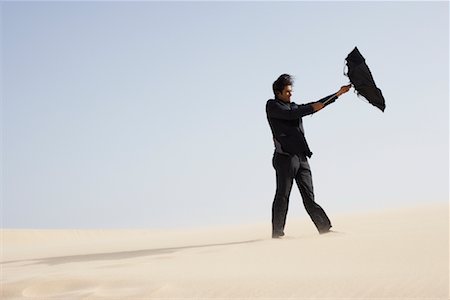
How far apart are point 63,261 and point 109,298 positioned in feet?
8.81

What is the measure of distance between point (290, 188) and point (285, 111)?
89 cm

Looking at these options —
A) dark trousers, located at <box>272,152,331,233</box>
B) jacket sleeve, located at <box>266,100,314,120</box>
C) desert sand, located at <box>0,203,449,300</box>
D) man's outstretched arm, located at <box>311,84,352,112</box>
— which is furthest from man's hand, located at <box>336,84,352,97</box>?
desert sand, located at <box>0,203,449,300</box>


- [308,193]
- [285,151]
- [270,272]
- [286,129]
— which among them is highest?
[286,129]

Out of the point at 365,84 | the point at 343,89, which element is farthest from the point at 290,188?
the point at 365,84

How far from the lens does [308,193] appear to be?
7012 millimetres

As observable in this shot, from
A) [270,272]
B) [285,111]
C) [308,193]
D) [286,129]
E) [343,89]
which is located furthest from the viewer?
[308,193]

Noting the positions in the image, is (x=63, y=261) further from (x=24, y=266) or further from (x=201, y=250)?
(x=201, y=250)

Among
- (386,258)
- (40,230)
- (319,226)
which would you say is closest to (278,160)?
(319,226)

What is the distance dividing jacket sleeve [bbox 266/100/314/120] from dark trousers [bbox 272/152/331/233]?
0.46 m

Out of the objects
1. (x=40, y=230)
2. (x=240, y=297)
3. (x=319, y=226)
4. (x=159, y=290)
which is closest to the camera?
(x=240, y=297)

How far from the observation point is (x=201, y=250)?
6379 millimetres

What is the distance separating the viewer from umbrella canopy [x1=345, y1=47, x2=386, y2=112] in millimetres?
6582

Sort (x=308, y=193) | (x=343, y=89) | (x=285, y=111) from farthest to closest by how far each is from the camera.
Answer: (x=308, y=193) → (x=285, y=111) → (x=343, y=89)

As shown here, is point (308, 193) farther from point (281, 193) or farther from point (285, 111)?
point (285, 111)
